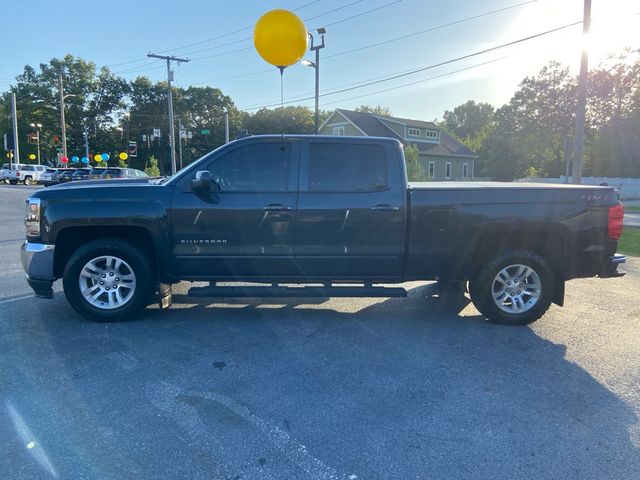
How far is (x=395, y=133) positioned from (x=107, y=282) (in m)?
37.8

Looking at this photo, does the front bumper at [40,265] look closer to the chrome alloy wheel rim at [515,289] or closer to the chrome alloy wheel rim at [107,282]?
the chrome alloy wheel rim at [107,282]

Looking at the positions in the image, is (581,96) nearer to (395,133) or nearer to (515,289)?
(515,289)

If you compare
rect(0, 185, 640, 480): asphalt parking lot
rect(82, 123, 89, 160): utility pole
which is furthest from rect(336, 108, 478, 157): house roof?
rect(82, 123, 89, 160): utility pole

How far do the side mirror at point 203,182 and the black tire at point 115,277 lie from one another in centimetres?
99

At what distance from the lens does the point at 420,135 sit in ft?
140

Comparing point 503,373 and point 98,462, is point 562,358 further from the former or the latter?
point 98,462

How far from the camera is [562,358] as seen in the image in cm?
416

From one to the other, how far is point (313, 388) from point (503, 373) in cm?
167

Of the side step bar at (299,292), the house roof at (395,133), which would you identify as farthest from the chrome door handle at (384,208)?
the house roof at (395,133)

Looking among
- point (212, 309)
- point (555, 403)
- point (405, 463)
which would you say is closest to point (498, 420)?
point (555, 403)

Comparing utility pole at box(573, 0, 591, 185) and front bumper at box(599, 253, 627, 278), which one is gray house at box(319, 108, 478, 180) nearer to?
utility pole at box(573, 0, 591, 185)

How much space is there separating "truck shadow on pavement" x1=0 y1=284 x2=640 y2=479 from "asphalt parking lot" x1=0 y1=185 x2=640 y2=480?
1 centimetres

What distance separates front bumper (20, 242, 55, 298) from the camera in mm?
4773

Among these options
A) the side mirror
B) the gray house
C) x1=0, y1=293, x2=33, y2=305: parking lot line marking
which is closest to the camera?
the side mirror
